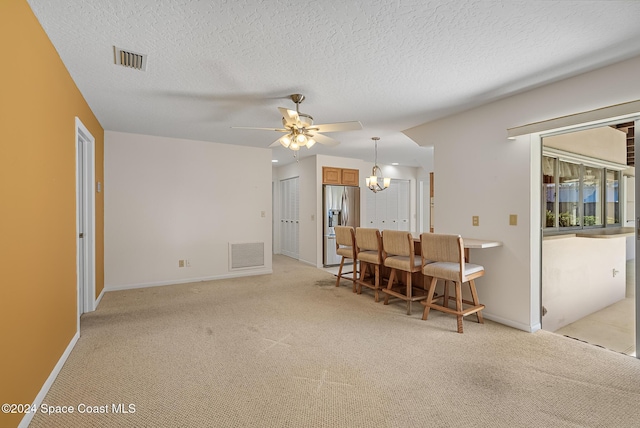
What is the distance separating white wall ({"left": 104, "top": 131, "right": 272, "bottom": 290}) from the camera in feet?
14.7

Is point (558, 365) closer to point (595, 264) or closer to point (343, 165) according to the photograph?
point (595, 264)

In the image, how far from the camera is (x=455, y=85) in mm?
2820

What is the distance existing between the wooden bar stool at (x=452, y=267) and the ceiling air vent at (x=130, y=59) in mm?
2957

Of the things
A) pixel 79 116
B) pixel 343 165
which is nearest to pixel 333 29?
pixel 79 116

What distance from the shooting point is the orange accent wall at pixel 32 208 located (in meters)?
1.49

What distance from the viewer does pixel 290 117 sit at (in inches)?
110

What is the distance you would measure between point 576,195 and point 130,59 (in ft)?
15.4

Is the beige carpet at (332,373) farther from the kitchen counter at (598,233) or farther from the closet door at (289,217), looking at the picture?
the closet door at (289,217)

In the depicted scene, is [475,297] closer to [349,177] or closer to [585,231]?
[585,231]

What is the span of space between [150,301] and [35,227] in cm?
238

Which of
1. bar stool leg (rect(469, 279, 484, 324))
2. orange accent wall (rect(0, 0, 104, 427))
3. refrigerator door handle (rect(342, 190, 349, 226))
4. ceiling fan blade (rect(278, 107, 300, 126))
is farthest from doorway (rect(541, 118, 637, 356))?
orange accent wall (rect(0, 0, 104, 427))

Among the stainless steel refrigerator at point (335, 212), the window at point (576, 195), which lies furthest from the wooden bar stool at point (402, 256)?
the stainless steel refrigerator at point (335, 212)

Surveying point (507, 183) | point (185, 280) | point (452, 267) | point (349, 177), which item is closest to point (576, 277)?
point (507, 183)

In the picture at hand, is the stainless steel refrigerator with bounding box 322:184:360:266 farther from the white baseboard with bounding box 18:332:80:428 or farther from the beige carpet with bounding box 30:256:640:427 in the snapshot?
the white baseboard with bounding box 18:332:80:428
